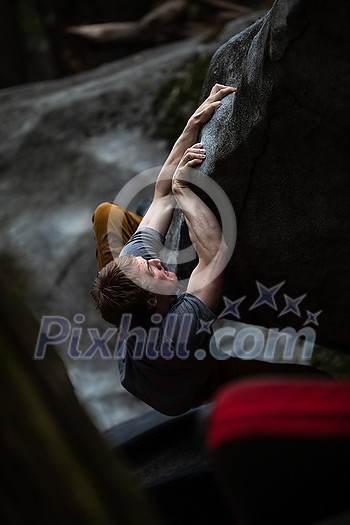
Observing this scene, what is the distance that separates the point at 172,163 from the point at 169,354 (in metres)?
0.65

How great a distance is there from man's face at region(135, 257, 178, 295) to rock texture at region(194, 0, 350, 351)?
8.8 inches

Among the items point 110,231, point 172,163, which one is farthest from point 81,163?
A: point 172,163

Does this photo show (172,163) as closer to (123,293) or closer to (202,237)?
(202,237)

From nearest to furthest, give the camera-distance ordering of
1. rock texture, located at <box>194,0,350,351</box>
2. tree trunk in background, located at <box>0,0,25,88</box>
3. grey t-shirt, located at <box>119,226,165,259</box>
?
rock texture, located at <box>194,0,350,351</box> < grey t-shirt, located at <box>119,226,165,259</box> < tree trunk in background, located at <box>0,0,25,88</box>

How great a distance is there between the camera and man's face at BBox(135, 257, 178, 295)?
2738 mm

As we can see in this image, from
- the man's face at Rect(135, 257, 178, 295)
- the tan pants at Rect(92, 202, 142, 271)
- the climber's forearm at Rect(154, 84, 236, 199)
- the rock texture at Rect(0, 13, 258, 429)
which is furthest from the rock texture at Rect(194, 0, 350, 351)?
the rock texture at Rect(0, 13, 258, 429)

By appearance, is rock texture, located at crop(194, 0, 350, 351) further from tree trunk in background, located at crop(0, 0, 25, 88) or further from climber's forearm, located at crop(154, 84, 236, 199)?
tree trunk in background, located at crop(0, 0, 25, 88)

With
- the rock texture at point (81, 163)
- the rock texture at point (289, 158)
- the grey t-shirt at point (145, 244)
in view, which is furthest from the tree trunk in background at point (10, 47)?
the grey t-shirt at point (145, 244)

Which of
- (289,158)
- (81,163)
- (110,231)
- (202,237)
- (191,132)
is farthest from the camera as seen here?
(81,163)

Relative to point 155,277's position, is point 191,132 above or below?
above

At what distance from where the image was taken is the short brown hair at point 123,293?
107 inches

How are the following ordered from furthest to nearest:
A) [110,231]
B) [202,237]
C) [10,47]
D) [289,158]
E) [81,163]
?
1. [10,47]
2. [81,163]
3. [110,231]
4. [202,237]
5. [289,158]

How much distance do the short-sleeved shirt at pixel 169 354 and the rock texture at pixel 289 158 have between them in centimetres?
24

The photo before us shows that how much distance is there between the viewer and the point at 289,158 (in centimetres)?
253
